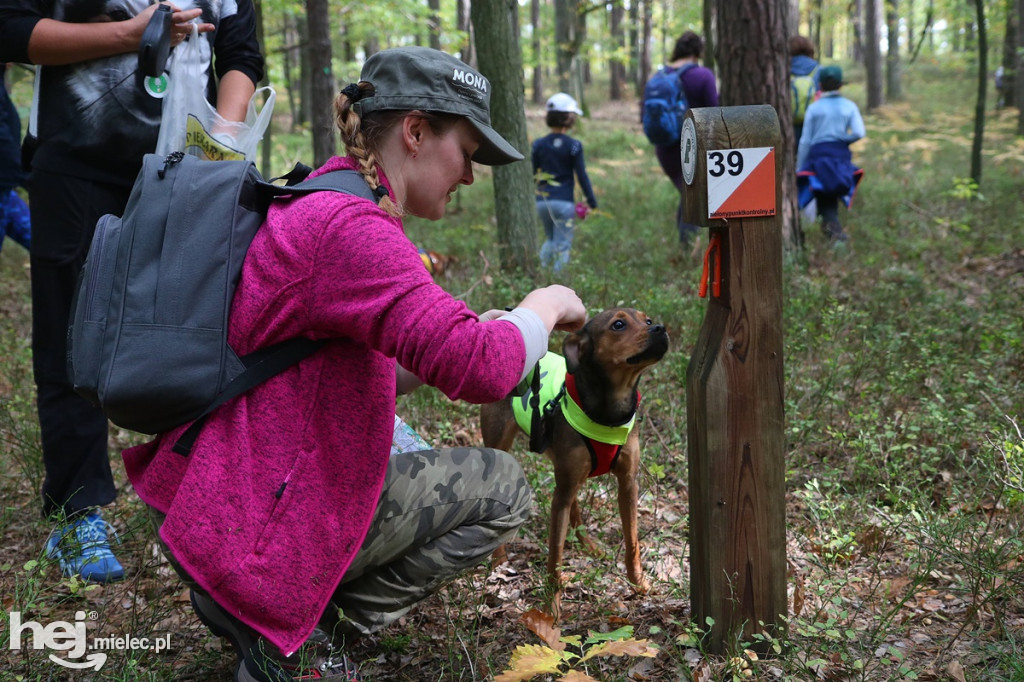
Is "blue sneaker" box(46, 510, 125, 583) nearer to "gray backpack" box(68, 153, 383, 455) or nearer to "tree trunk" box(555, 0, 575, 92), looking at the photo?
"gray backpack" box(68, 153, 383, 455)

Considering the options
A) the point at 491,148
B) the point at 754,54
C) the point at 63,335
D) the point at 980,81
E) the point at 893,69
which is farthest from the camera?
the point at 893,69

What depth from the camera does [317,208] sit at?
6.88ft

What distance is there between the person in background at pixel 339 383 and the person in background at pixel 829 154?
721 cm

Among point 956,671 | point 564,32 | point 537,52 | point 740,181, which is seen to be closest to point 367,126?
point 740,181

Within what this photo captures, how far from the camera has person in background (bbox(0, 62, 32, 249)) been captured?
13.9 ft

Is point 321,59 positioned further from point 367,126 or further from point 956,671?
point 956,671

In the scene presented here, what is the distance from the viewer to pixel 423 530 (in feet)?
8.32

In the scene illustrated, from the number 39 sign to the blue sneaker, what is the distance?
2663mm

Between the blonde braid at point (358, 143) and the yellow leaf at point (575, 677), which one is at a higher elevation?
the blonde braid at point (358, 143)

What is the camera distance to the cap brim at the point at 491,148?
96.0 inches

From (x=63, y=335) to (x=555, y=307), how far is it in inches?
89.2

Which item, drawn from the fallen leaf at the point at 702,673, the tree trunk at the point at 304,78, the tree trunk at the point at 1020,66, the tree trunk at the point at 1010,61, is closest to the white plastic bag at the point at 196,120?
the fallen leaf at the point at 702,673

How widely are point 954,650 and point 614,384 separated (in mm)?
1523

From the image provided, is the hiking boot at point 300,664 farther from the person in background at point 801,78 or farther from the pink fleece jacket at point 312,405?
the person in background at point 801,78
